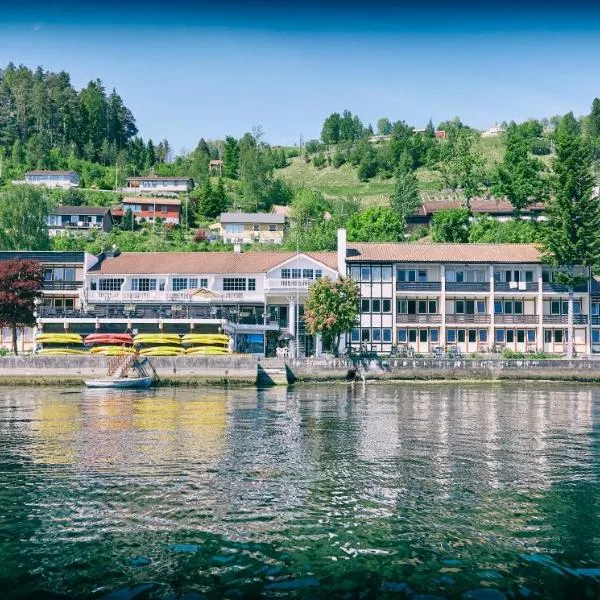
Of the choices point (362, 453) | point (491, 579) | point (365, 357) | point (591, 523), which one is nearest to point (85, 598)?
point (491, 579)

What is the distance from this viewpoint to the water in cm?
1441

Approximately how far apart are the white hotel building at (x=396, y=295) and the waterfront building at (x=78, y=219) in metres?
45.1

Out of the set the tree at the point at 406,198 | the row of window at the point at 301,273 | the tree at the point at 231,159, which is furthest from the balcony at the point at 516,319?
the tree at the point at 231,159

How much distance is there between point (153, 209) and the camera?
127 meters

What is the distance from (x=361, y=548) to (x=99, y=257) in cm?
6489

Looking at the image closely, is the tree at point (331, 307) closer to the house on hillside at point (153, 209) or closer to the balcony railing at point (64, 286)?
the balcony railing at point (64, 286)

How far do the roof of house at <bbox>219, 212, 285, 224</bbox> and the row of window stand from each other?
51.9 m

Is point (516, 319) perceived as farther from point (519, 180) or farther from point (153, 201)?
point (153, 201)

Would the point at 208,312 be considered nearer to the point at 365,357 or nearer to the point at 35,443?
the point at 365,357

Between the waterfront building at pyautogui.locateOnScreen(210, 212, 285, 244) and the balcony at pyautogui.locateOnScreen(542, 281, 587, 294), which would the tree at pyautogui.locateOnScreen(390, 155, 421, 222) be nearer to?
the waterfront building at pyautogui.locateOnScreen(210, 212, 285, 244)

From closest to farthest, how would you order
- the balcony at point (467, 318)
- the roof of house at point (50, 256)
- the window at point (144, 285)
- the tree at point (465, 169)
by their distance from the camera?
the balcony at point (467, 318)
the window at point (144, 285)
the roof of house at point (50, 256)
the tree at point (465, 169)

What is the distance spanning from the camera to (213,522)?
18031 mm

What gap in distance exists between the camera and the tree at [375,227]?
101 m

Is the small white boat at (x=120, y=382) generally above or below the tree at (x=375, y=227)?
below
